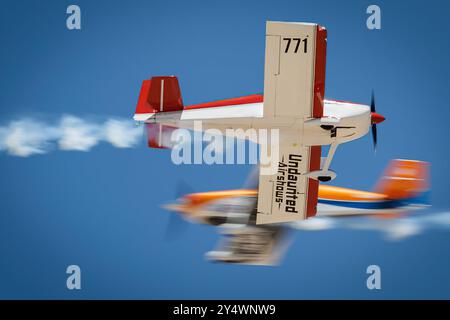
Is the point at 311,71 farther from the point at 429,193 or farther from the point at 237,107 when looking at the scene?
the point at 429,193

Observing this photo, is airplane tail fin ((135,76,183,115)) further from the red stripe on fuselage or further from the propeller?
the propeller

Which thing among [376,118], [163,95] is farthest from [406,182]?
[163,95]

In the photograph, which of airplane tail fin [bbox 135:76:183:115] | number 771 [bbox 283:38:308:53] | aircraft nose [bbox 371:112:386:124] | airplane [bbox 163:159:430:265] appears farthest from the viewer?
airplane [bbox 163:159:430:265]

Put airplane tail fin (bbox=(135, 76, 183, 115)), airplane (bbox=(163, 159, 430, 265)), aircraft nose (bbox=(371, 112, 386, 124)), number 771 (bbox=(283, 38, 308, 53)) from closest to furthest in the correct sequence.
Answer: number 771 (bbox=(283, 38, 308, 53)), airplane tail fin (bbox=(135, 76, 183, 115)), aircraft nose (bbox=(371, 112, 386, 124)), airplane (bbox=(163, 159, 430, 265))

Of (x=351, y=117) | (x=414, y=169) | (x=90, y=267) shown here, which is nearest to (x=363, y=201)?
(x=414, y=169)

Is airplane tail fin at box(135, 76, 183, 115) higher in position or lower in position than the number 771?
lower

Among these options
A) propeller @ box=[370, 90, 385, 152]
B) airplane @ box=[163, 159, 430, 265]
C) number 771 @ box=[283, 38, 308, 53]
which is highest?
number 771 @ box=[283, 38, 308, 53]

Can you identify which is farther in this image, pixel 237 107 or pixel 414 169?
pixel 414 169

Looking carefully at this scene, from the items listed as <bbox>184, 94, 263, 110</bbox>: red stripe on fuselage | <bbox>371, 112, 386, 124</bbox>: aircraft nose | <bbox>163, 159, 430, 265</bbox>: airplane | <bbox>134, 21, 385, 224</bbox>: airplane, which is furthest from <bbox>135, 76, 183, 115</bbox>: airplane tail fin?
<bbox>163, 159, 430, 265</bbox>: airplane
